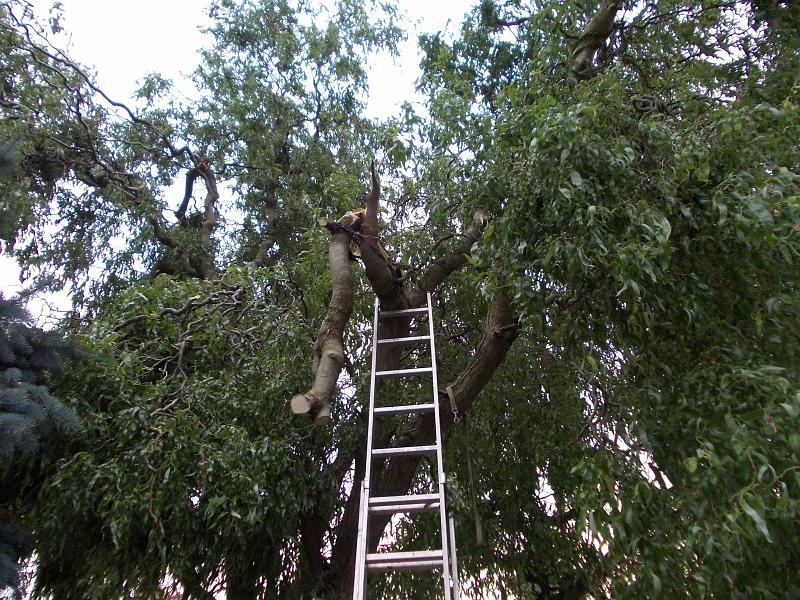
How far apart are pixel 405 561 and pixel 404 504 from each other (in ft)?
1.22

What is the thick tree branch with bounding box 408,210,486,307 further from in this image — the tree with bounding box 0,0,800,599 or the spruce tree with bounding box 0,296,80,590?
the spruce tree with bounding box 0,296,80,590

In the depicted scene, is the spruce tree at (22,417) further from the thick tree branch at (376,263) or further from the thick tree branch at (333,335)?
the thick tree branch at (376,263)

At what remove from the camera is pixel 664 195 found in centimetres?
278

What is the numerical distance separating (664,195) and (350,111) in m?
5.49

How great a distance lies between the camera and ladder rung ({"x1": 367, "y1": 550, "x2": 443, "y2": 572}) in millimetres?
2736

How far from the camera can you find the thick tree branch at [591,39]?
13.4 feet

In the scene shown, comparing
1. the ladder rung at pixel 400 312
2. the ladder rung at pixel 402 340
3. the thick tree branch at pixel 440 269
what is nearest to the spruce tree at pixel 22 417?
the ladder rung at pixel 402 340

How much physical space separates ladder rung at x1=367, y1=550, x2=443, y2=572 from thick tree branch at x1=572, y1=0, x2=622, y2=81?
303cm

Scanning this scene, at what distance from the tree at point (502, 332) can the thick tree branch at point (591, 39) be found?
21mm

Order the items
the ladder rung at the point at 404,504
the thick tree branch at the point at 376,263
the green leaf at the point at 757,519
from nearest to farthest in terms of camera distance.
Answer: the green leaf at the point at 757,519
the ladder rung at the point at 404,504
the thick tree branch at the point at 376,263

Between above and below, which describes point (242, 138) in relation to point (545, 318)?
above

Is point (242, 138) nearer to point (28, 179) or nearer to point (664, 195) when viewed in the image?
point (28, 179)

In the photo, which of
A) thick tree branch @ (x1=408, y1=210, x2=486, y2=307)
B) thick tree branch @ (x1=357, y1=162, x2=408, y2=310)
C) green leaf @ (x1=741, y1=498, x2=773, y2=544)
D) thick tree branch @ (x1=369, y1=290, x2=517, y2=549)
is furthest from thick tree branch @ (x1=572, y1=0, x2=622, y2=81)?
green leaf @ (x1=741, y1=498, x2=773, y2=544)

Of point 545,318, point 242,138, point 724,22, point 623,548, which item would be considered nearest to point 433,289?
point 545,318
